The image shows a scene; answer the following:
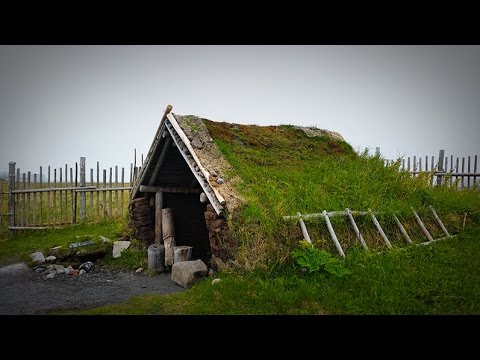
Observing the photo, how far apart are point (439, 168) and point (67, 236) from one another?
15374 millimetres

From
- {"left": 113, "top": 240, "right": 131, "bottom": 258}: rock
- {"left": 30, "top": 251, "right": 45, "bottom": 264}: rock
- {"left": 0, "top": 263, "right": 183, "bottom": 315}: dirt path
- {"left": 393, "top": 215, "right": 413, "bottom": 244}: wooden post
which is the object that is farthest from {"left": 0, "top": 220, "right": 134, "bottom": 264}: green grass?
{"left": 393, "top": 215, "right": 413, "bottom": 244}: wooden post

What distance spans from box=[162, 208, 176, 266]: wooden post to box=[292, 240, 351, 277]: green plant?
3585 millimetres

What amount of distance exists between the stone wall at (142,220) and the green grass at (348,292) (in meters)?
3.70

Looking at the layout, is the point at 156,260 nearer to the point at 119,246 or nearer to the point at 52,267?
the point at 119,246

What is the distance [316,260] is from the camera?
5699 mm

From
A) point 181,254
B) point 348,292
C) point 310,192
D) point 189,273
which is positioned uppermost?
point 310,192

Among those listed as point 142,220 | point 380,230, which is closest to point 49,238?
point 142,220

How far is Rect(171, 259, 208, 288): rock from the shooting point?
22.3 feet

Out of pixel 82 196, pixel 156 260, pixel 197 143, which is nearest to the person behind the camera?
pixel 197 143

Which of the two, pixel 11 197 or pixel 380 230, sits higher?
pixel 380 230

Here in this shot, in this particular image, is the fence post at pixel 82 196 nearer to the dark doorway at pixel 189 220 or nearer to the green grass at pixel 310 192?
the dark doorway at pixel 189 220

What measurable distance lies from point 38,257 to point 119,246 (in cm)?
202

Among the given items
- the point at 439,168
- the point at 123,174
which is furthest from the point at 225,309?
the point at 439,168

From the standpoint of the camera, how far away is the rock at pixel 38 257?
8.61m
